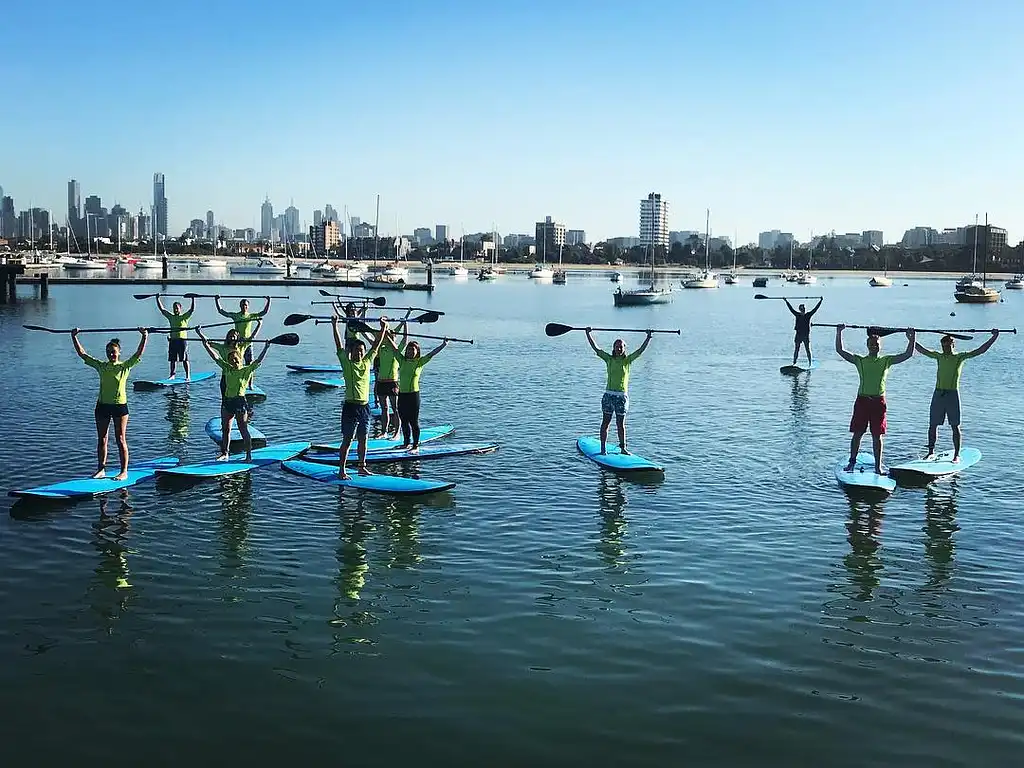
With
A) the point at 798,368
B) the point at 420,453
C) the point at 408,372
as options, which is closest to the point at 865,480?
the point at 420,453

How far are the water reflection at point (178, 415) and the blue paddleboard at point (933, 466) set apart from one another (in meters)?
15.7

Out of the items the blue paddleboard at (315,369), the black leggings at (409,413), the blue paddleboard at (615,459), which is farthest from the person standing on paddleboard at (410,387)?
the blue paddleboard at (315,369)

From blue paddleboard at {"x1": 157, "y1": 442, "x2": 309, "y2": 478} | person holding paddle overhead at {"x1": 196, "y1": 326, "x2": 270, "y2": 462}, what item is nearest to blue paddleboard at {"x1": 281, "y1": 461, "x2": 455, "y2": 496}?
blue paddleboard at {"x1": 157, "y1": 442, "x2": 309, "y2": 478}

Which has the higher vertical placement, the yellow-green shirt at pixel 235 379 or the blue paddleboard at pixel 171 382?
the yellow-green shirt at pixel 235 379

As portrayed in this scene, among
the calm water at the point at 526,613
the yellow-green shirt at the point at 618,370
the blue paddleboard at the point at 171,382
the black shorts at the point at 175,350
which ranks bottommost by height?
the calm water at the point at 526,613

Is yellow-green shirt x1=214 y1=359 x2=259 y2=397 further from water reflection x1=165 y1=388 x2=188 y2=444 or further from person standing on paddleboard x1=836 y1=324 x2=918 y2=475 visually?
person standing on paddleboard x1=836 y1=324 x2=918 y2=475

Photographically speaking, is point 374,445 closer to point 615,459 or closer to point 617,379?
point 615,459

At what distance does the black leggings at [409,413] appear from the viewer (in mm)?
19697

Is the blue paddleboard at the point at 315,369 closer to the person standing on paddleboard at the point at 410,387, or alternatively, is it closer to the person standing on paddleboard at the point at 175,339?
the person standing on paddleboard at the point at 175,339

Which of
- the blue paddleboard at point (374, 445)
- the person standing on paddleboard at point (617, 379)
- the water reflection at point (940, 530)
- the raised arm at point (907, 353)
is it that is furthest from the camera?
the blue paddleboard at point (374, 445)

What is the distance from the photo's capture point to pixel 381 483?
17156 millimetres

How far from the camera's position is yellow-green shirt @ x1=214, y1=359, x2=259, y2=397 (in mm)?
18234

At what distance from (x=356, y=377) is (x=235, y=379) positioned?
284 cm

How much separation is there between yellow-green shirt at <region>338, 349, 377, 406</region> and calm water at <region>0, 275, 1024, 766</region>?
183 centimetres
